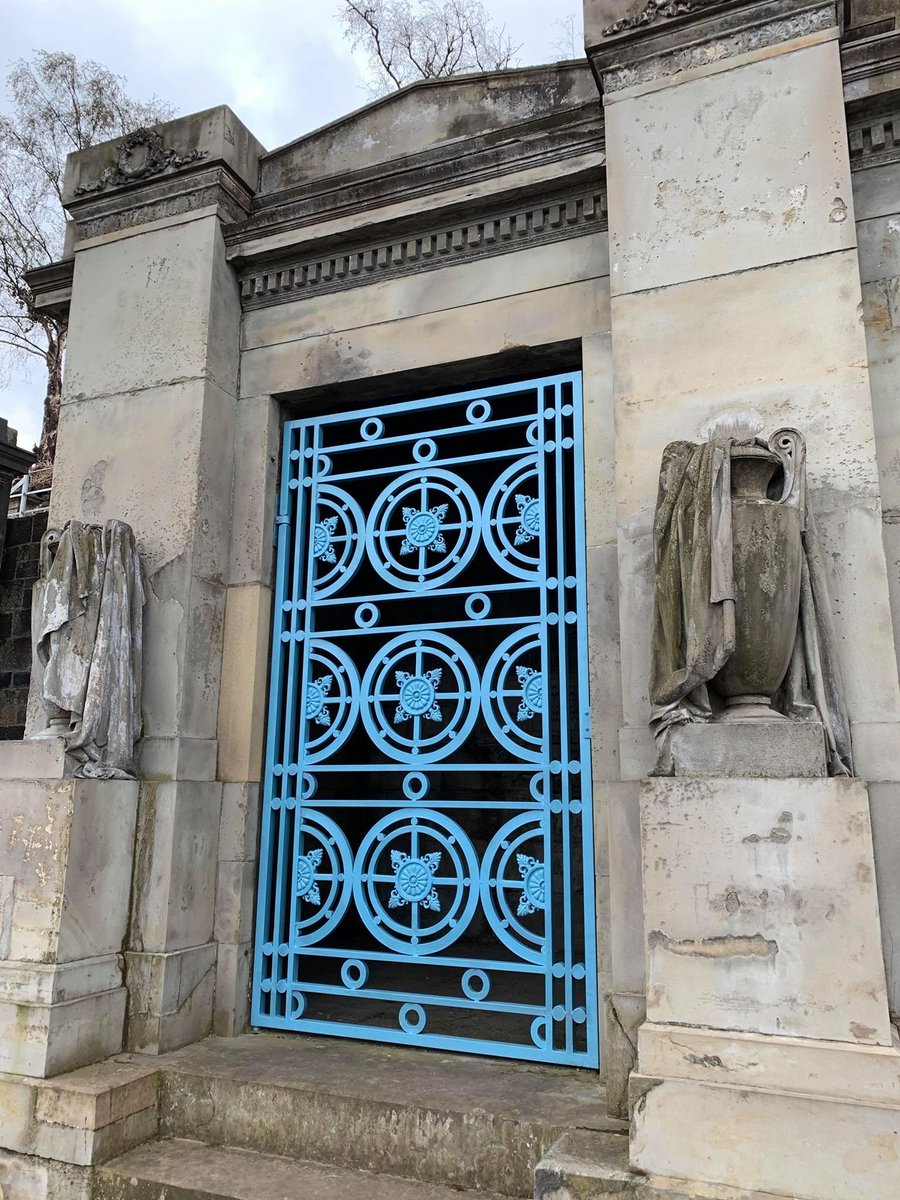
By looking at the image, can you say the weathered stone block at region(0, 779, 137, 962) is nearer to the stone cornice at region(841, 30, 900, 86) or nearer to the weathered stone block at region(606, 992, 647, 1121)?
the weathered stone block at region(606, 992, 647, 1121)

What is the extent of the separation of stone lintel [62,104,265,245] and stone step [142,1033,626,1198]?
4.62 metres

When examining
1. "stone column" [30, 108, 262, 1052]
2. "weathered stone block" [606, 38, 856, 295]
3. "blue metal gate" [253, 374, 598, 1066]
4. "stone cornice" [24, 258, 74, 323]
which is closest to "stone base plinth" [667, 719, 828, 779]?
"blue metal gate" [253, 374, 598, 1066]

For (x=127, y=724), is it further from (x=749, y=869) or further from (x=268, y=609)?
(x=749, y=869)

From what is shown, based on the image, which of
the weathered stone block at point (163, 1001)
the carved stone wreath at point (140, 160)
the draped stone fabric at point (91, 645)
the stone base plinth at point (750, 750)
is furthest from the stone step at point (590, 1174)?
the carved stone wreath at point (140, 160)

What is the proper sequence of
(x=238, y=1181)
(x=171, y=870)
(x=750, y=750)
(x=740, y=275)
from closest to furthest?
(x=750, y=750), (x=238, y=1181), (x=740, y=275), (x=171, y=870)

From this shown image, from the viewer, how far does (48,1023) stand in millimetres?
3836

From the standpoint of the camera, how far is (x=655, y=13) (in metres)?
4.32

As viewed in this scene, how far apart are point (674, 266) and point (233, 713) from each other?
3.18 meters

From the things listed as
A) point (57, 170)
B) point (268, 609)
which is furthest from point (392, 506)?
point (57, 170)

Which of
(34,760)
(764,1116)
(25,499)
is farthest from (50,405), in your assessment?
(764,1116)

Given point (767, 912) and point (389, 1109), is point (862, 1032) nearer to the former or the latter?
point (767, 912)

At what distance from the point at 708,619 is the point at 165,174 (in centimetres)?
438

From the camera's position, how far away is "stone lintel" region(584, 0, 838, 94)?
161 inches

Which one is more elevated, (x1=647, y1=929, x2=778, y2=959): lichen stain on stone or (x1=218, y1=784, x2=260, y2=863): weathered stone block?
(x1=218, y1=784, x2=260, y2=863): weathered stone block
